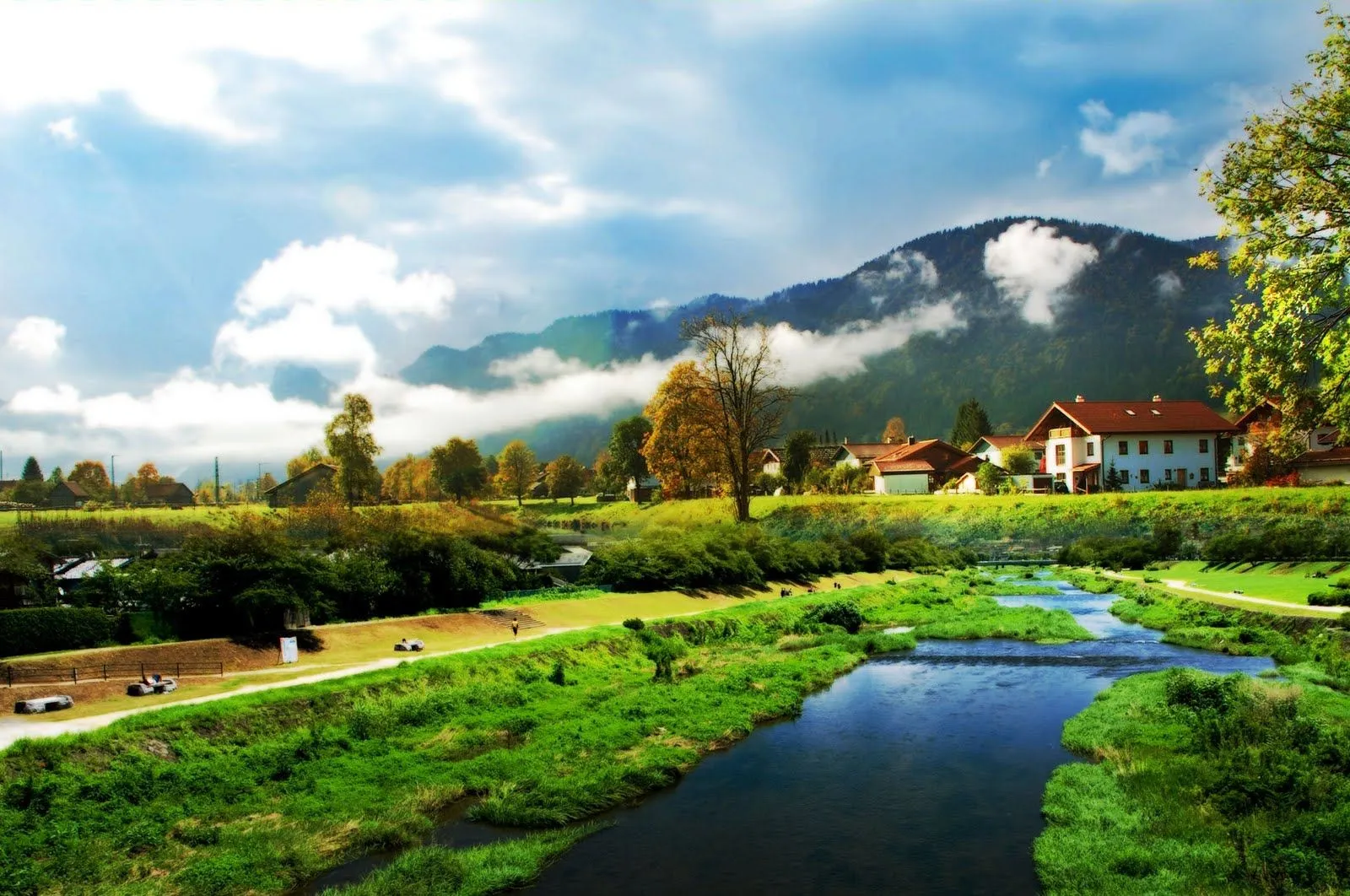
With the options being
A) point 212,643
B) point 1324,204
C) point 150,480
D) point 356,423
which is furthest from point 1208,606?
point 150,480

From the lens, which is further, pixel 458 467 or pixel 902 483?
pixel 902 483

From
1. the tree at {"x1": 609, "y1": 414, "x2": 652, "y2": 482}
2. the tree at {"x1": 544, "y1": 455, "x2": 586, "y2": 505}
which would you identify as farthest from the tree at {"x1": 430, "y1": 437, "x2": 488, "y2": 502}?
the tree at {"x1": 544, "y1": 455, "x2": 586, "y2": 505}

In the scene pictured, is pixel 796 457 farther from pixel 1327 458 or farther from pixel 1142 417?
pixel 1327 458

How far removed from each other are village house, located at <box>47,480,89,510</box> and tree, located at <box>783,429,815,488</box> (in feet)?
250

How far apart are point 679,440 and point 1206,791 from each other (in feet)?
183

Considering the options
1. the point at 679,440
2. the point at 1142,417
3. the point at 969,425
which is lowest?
the point at 679,440

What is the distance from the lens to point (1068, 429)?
81.7m

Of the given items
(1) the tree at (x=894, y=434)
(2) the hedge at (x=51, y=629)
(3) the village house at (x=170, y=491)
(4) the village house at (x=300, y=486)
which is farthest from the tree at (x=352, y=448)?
(1) the tree at (x=894, y=434)

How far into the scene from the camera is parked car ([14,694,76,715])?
18.2 metres

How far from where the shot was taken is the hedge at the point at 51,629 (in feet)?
71.7

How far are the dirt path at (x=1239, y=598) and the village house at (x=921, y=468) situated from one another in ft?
136

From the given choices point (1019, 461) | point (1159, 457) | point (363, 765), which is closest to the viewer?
point (363, 765)

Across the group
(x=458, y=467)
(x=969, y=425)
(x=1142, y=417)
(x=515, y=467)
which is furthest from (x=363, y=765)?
(x=969, y=425)

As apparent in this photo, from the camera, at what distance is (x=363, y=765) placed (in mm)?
17922
